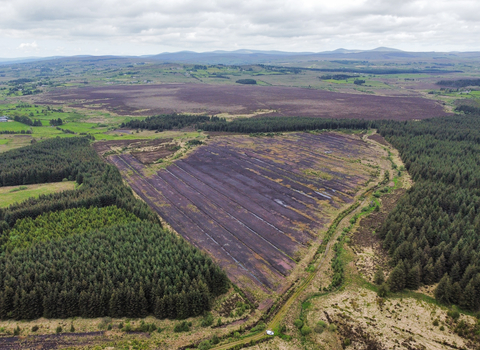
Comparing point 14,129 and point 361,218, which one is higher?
point 14,129

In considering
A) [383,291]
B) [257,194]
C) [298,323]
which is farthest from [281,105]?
[298,323]

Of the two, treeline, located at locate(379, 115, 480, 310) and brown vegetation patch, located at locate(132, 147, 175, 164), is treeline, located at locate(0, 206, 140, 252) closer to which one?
brown vegetation patch, located at locate(132, 147, 175, 164)

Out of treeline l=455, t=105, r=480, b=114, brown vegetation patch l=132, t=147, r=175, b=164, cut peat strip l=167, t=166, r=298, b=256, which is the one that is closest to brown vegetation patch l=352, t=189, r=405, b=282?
cut peat strip l=167, t=166, r=298, b=256

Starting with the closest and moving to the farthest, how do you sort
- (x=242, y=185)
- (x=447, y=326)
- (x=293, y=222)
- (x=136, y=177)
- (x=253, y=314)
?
(x=447, y=326) → (x=253, y=314) → (x=293, y=222) → (x=242, y=185) → (x=136, y=177)

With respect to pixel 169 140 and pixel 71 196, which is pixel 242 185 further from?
pixel 169 140

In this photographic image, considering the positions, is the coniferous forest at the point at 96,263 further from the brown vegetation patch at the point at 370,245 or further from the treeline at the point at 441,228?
the treeline at the point at 441,228

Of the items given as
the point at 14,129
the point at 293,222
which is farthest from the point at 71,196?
the point at 14,129
